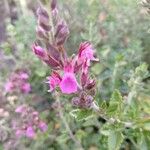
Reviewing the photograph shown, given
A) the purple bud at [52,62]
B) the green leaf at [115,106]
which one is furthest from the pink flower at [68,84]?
the green leaf at [115,106]

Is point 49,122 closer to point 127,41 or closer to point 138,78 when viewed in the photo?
point 127,41

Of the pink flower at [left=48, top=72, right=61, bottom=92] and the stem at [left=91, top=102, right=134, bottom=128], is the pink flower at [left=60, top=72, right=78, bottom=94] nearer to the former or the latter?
the pink flower at [left=48, top=72, right=61, bottom=92]

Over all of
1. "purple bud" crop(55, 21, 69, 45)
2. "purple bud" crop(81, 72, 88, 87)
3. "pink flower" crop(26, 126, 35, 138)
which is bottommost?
"pink flower" crop(26, 126, 35, 138)

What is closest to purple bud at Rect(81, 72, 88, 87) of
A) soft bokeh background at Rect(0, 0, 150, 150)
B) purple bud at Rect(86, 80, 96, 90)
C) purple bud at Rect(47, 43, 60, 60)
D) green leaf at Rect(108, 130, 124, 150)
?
purple bud at Rect(86, 80, 96, 90)

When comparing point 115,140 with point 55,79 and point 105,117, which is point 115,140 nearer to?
point 105,117

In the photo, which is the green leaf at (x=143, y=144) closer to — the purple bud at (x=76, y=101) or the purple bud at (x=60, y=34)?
the purple bud at (x=76, y=101)

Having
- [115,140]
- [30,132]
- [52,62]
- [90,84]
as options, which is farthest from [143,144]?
[30,132]
